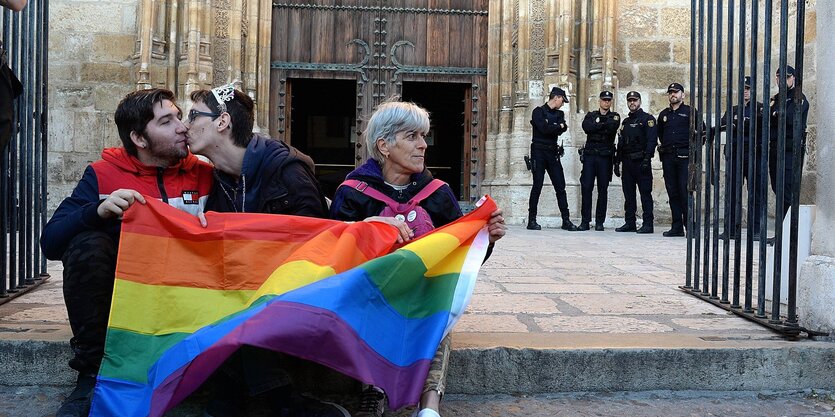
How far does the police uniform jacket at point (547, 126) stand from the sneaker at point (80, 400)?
324 inches

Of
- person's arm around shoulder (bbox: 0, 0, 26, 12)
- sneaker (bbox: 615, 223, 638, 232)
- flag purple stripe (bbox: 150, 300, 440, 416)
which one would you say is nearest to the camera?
flag purple stripe (bbox: 150, 300, 440, 416)

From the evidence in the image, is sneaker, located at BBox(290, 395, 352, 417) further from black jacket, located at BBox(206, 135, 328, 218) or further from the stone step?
black jacket, located at BBox(206, 135, 328, 218)

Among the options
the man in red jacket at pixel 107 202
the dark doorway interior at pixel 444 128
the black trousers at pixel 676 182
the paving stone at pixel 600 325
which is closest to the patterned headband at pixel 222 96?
the man in red jacket at pixel 107 202

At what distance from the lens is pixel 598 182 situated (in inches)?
409

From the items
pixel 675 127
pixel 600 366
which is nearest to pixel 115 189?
pixel 600 366

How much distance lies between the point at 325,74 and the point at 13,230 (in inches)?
315

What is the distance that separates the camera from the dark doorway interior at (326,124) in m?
18.2

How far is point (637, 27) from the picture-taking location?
1143cm

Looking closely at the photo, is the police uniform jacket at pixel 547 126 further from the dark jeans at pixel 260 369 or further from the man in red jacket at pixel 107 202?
the dark jeans at pixel 260 369

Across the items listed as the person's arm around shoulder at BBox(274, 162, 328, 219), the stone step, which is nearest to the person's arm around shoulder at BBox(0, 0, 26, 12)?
the person's arm around shoulder at BBox(274, 162, 328, 219)

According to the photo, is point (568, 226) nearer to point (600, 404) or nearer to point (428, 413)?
point (600, 404)

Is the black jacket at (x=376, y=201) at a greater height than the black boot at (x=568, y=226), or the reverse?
the black jacket at (x=376, y=201)

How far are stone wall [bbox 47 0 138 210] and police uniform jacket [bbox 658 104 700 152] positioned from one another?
7049mm

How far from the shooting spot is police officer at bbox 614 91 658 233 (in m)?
10.1
